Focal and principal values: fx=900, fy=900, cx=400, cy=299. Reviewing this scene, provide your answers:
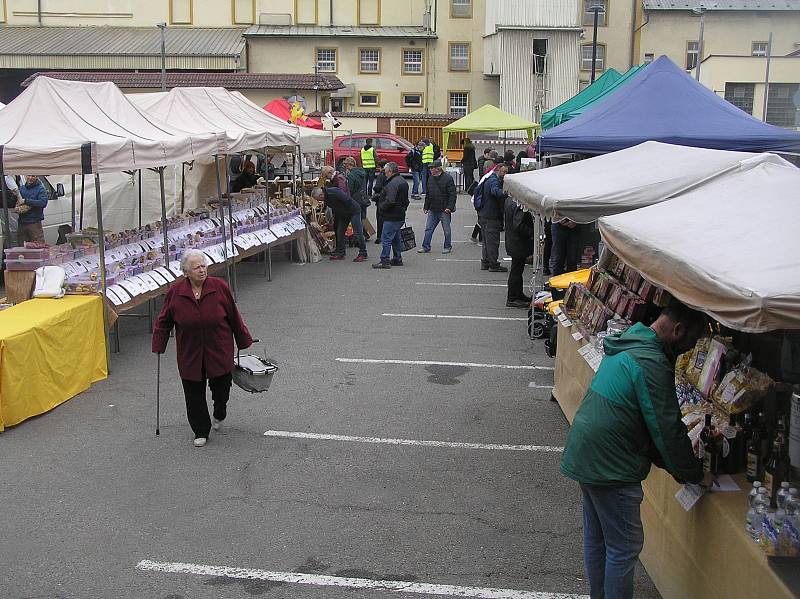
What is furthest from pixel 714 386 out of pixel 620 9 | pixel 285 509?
pixel 620 9

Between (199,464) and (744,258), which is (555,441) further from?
(744,258)

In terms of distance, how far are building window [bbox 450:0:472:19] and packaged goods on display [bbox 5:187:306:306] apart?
30.0 m

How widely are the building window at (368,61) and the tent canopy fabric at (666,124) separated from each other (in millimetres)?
33829

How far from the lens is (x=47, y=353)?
8.38 metres

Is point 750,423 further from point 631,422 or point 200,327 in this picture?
point 200,327

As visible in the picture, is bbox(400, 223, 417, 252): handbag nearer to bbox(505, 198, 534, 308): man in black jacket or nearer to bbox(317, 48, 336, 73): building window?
bbox(505, 198, 534, 308): man in black jacket

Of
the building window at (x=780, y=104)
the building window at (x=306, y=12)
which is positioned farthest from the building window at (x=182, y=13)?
the building window at (x=780, y=104)

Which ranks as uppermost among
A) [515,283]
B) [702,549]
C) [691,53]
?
[691,53]

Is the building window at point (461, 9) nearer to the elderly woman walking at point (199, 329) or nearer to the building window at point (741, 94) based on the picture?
the building window at point (741, 94)

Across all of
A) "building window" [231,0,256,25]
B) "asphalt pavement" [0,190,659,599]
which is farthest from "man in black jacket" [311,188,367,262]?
"building window" [231,0,256,25]

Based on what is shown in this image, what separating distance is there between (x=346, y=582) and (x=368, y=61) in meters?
41.3

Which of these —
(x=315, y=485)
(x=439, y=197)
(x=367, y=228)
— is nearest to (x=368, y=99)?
(x=367, y=228)

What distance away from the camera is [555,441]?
766 cm

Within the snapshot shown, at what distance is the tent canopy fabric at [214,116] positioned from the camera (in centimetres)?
1397
